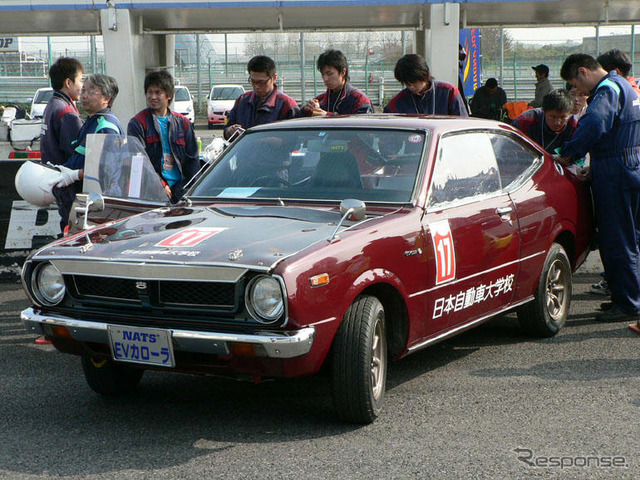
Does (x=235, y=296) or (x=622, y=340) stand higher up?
(x=235, y=296)

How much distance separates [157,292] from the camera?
4082mm

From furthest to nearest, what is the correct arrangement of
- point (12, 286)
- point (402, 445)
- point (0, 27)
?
1. point (0, 27)
2. point (12, 286)
3. point (402, 445)

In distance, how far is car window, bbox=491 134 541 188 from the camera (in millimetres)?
5750

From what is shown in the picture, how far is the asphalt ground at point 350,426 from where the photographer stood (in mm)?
3822

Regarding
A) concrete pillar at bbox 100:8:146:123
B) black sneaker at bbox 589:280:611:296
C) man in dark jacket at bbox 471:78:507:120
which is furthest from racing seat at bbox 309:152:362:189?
man in dark jacket at bbox 471:78:507:120

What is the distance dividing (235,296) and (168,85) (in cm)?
340

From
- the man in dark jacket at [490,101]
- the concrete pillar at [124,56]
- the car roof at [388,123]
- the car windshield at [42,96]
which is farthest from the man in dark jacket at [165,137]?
the car windshield at [42,96]

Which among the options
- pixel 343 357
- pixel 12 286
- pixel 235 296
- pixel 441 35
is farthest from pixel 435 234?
pixel 441 35

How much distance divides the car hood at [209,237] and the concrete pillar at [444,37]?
35.1ft

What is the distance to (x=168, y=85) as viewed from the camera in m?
6.90

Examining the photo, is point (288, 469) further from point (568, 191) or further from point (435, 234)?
point (568, 191)

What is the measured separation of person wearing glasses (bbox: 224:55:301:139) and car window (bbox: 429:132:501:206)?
212 cm

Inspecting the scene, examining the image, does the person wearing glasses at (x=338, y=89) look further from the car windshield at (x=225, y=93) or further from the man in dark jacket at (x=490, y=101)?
the car windshield at (x=225, y=93)

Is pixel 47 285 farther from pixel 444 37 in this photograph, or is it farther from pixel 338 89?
pixel 444 37
